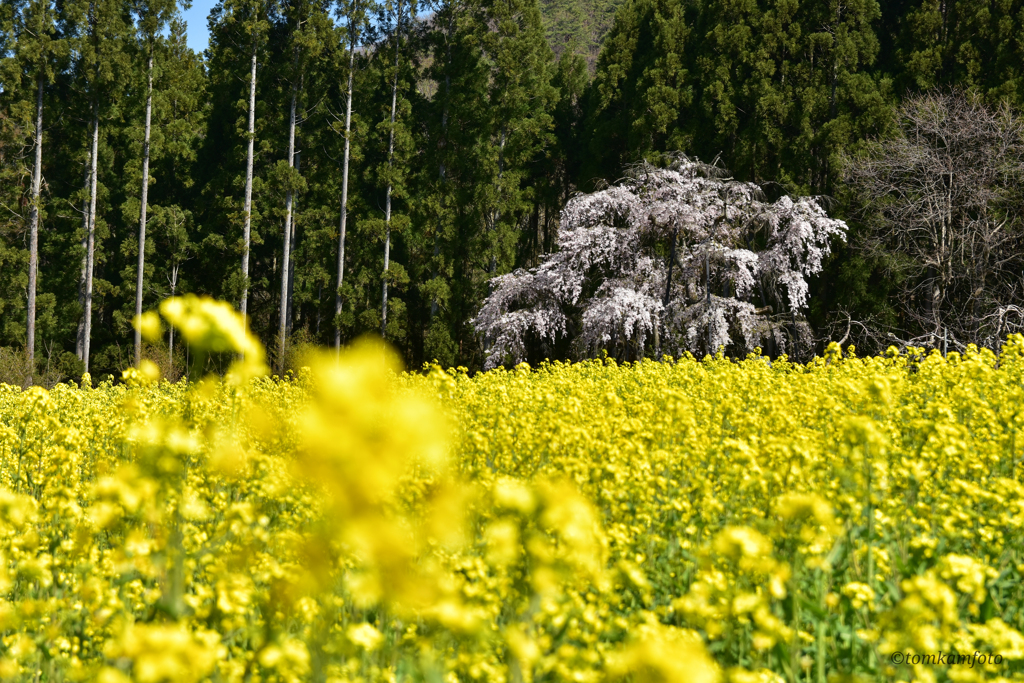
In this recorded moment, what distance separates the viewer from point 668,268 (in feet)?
52.0

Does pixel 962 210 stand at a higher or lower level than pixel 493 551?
higher

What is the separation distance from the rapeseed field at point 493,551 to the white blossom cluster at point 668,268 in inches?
389

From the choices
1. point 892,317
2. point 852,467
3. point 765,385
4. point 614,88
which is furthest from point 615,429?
point 614,88

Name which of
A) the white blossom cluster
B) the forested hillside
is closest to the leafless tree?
the white blossom cluster

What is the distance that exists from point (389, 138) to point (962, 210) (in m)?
14.8

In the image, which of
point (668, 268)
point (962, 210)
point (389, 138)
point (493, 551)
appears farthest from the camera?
point (389, 138)

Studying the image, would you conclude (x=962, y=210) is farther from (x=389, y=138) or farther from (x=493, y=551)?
(x=389, y=138)

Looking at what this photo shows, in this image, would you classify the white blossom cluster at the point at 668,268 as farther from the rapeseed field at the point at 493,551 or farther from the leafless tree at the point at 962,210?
the rapeseed field at the point at 493,551

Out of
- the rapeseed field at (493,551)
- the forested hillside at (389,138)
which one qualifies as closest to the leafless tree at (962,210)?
the forested hillside at (389,138)

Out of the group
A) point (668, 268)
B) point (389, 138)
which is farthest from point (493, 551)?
point (389, 138)

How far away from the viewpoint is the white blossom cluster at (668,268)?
1500 cm

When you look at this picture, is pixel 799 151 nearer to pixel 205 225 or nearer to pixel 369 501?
pixel 205 225

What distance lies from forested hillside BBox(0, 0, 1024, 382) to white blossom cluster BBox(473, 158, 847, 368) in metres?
1.50

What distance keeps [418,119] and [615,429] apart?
20.6 meters
